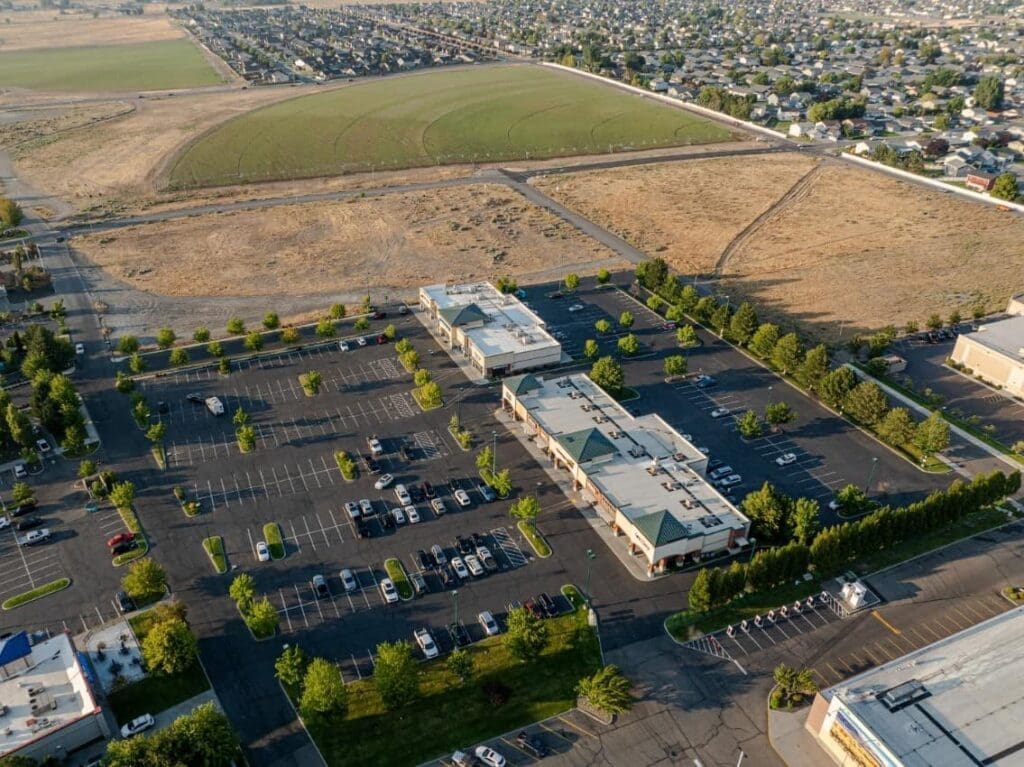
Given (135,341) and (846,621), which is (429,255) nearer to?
(135,341)

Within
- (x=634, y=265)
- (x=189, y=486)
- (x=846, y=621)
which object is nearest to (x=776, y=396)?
(x=846, y=621)

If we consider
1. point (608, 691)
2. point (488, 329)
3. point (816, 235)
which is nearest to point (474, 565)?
point (608, 691)

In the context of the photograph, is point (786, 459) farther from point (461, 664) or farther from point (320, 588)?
point (320, 588)

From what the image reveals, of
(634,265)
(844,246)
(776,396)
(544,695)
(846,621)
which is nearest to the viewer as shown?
(544,695)

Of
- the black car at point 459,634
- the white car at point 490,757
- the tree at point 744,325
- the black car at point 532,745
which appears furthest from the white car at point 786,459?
the white car at point 490,757

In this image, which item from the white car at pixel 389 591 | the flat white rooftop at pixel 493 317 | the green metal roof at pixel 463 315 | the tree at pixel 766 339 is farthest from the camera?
the green metal roof at pixel 463 315

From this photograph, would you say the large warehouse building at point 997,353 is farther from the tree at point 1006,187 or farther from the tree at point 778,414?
the tree at point 1006,187

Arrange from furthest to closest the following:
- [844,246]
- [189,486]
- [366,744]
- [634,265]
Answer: [844,246]
[634,265]
[189,486]
[366,744]
